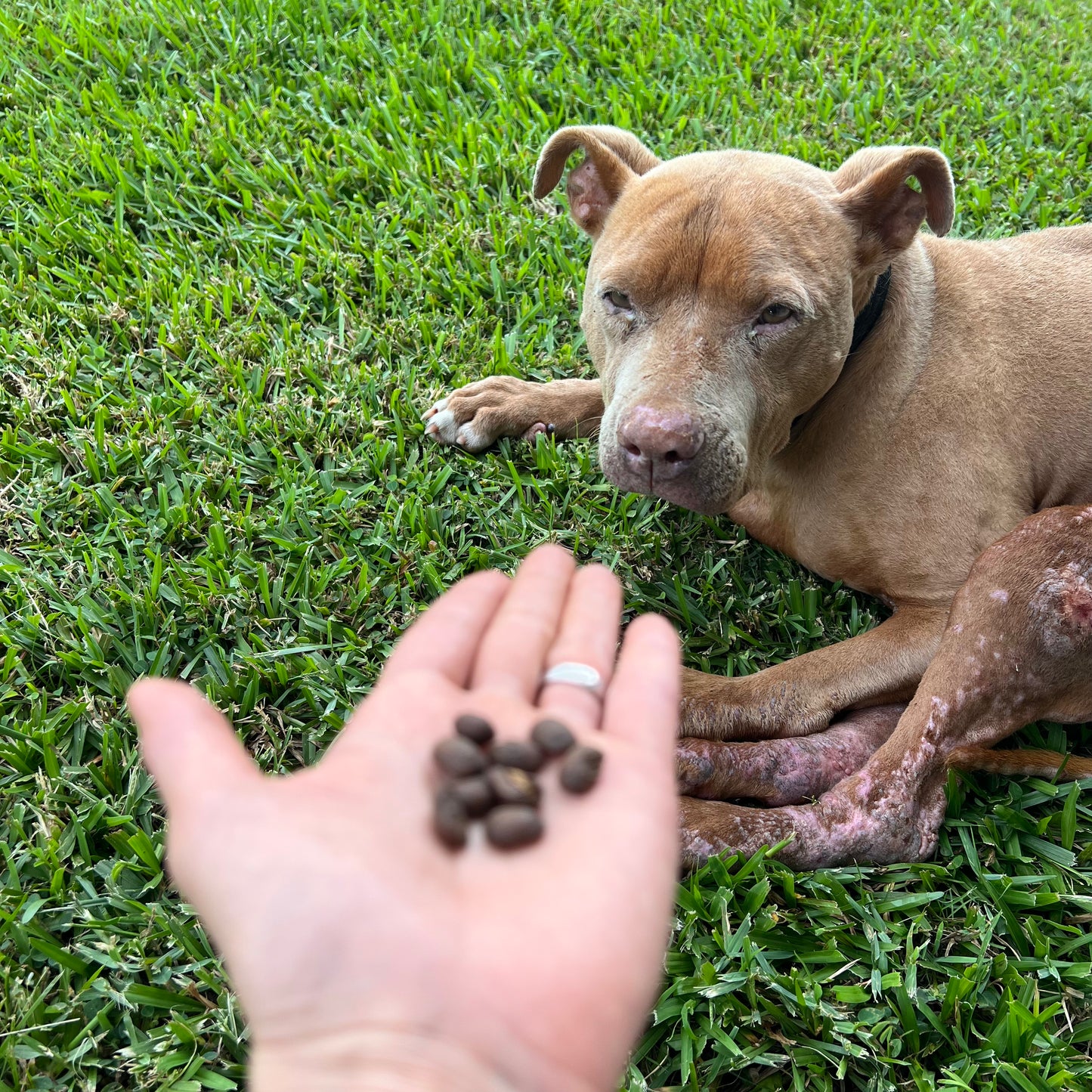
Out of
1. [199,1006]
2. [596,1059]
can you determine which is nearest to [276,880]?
[596,1059]

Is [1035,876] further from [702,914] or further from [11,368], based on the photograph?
[11,368]

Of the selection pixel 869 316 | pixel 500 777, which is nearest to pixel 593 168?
pixel 869 316

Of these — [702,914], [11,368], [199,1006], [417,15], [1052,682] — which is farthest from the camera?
[417,15]

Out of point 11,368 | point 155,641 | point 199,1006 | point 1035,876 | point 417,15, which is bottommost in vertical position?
point 1035,876

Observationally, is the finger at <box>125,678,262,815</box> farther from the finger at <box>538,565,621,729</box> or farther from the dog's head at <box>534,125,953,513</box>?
the dog's head at <box>534,125,953,513</box>

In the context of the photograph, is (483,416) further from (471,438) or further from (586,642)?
(586,642)

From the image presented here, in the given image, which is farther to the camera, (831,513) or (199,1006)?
(831,513)

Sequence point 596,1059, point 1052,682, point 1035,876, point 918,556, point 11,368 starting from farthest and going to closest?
1. point 11,368
2. point 918,556
3. point 1052,682
4. point 1035,876
5. point 596,1059

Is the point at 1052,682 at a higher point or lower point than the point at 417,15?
lower
